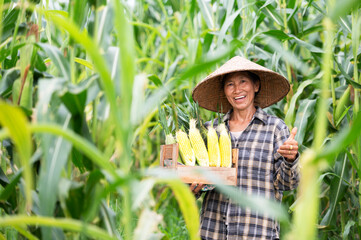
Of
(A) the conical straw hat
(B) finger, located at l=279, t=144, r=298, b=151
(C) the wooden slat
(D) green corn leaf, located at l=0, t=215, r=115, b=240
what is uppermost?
(A) the conical straw hat

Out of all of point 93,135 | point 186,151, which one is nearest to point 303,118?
point 186,151

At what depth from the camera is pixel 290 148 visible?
5.17ft

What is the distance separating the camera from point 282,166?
1.70m

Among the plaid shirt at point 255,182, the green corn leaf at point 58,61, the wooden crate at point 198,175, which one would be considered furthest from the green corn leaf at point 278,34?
the green corn leaf at point 58,61

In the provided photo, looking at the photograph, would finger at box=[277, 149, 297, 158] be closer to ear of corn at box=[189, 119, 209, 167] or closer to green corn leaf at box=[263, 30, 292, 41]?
ear of corn at box=[189, 119, 209, 167]

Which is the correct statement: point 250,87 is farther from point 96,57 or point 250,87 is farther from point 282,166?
point 96,57

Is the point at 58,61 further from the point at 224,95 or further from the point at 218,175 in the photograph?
the point at 224,95

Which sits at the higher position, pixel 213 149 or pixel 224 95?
pixel 224 95

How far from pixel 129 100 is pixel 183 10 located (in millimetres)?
2186

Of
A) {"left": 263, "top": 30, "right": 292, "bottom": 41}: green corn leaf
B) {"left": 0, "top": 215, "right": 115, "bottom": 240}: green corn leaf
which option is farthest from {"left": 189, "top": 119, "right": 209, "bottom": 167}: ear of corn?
{"left": 0, "top": 215, "right": 115, "bottom": 240}: green corn leaf

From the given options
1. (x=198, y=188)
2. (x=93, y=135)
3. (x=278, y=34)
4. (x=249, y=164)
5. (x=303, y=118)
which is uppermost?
(x=278, y=34)

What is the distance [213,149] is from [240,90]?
1.09 ft

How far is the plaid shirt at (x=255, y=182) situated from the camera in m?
1.73

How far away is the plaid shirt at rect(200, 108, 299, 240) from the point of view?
5.67ft
